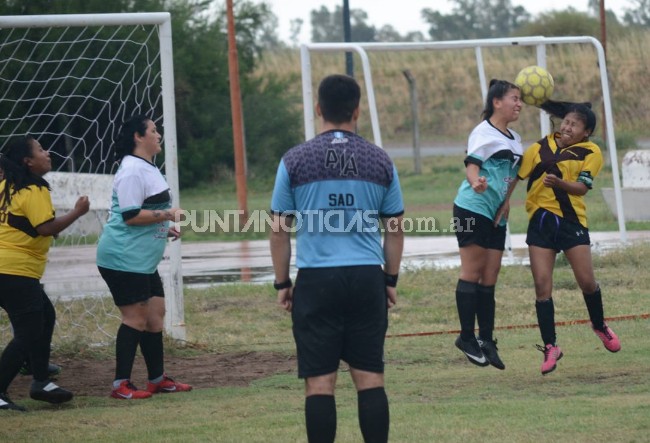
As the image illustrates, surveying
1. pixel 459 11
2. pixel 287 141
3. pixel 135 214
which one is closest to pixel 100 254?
pixel 135 214

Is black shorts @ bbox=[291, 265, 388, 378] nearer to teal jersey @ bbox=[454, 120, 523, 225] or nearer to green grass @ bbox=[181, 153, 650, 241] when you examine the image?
teal jersey @ bbox=[454, 120, 523, 225]

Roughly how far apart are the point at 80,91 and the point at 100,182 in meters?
5.27

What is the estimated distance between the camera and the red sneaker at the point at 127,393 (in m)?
8.12

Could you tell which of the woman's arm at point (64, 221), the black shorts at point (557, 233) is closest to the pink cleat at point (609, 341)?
the black shorts at point (557, 233)

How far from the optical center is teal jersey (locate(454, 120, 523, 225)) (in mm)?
8047

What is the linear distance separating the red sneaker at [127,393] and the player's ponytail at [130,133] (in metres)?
1.64

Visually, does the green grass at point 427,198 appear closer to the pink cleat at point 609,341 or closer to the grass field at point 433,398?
the grass field at point 433,398

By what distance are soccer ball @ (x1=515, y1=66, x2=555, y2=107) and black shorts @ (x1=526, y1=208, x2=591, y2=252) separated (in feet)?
2.73

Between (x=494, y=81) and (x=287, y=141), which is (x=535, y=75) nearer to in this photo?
(x=494, y=81)

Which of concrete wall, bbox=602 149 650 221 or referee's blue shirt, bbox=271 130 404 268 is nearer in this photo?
referee's blue shirt, bbox=271 130 404 268

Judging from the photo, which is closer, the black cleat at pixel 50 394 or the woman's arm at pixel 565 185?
the black cleat at pixel 50 394

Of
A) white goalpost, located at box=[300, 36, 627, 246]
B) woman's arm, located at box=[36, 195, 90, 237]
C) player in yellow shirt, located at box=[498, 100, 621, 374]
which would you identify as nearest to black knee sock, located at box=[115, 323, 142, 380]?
woman's arm, located at box=[36, 195, 90, 237]

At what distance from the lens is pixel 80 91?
38.8 feet

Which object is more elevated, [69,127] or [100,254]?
[69,127]
